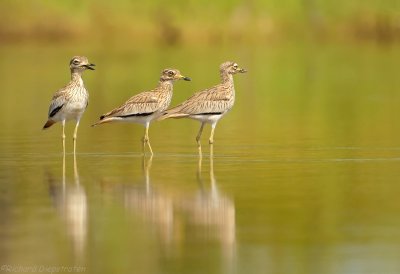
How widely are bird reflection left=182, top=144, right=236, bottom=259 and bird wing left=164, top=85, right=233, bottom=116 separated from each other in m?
4.16

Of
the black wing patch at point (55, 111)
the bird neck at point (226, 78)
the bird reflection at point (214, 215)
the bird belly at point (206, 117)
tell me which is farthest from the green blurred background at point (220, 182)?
the bird neck at point (226, 78)

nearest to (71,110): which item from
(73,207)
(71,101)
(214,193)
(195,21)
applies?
(71,101)

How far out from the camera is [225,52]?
72.2m

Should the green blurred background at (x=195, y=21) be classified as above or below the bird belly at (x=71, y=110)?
above

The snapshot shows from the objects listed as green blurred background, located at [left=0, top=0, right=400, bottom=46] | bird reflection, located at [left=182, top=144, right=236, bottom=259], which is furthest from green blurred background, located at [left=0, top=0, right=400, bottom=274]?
green blurred background, located at [left=0, top=0, right=400, bottom=46]

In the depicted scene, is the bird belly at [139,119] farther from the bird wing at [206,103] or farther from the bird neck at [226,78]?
the bird neck at [226,78]

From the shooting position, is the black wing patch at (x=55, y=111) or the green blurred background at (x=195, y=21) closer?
the black wing patch at (x=55, y=111)

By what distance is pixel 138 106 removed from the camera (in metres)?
21.9

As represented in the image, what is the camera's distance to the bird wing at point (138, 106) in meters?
21.7

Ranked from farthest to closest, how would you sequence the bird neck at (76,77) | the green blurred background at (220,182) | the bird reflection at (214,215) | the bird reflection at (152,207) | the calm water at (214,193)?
1. the bird neck at (76,77)
2. the bird reflection at (152,207)
3. the bird reflection at (214,215)
4. the green blurred background at (220,182)
5. the calm water at (214,193)

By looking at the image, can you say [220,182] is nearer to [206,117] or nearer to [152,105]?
[206,117]

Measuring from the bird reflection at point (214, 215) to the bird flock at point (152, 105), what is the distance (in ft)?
14.1

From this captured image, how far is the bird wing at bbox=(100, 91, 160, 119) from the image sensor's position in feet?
71.3

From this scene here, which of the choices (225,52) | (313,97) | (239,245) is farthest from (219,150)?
(225,52)
